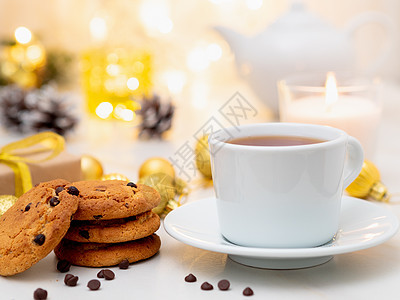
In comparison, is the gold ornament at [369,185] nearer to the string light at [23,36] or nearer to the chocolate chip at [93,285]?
the chocolate chip at [93,285]

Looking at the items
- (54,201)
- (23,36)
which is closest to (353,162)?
(54,201)

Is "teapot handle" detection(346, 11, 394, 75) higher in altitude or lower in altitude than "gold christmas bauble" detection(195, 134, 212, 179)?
higher

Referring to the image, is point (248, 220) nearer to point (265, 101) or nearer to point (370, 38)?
point (265, 101)

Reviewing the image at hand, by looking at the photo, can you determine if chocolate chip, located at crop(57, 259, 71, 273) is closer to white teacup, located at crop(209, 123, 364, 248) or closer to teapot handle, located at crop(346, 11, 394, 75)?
white teacup, located at crop(209, 123, 364, 248)

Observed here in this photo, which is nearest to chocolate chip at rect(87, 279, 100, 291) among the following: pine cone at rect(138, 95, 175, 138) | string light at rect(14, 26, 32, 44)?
pine cone at rect(138, 95, 175, 138)

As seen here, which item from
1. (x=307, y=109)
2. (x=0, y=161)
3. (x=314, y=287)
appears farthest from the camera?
(x=307, y=109)

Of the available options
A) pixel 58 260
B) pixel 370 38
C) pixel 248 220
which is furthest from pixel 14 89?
pixel 370 38

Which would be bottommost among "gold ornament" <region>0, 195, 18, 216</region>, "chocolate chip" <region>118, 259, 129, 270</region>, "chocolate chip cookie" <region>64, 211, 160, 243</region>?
"chocolate chip" <region>118, 259, 129, 270</region>
